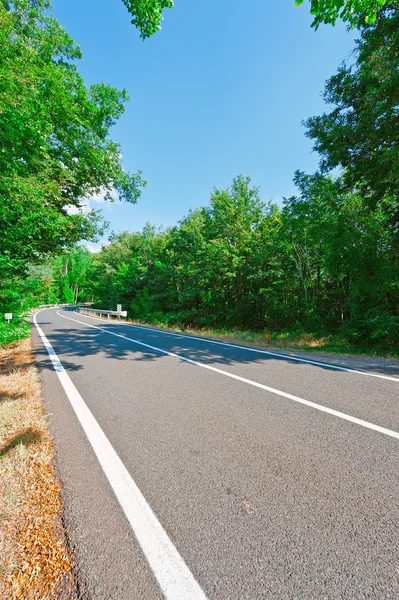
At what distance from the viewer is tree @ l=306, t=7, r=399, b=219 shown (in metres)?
6.86

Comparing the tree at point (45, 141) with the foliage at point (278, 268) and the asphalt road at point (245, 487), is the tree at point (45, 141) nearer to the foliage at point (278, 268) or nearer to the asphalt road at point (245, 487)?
the asphalt road at point (245, 487)

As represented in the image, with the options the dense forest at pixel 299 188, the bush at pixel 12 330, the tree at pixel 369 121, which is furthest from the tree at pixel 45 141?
the tree at pixel 369 121

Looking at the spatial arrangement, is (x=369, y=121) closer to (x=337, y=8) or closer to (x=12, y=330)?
(x=337, y=8)

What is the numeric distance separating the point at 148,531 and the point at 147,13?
6.61 m

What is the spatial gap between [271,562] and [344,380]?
4.01 metres

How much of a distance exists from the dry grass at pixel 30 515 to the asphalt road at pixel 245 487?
0.33 feet

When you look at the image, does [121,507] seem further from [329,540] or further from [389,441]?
[389,441]

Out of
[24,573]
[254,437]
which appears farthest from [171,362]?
[24,573]

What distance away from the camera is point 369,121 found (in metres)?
7.34

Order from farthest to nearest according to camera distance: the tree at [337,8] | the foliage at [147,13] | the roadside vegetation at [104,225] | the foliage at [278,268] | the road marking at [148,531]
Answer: the foliage at [278,268]
the foliage at [147,13]
the tree at [337,8]
the roadside vegetation at [104,225]
the road marking at [148,531]

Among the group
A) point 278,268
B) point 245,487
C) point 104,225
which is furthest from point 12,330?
point 278,268

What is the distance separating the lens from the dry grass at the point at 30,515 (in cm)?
136

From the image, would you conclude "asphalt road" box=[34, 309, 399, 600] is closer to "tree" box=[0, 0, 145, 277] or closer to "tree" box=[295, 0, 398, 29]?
"tree" box=[0, 0, 145, 277]

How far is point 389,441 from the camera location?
8.84 ft
